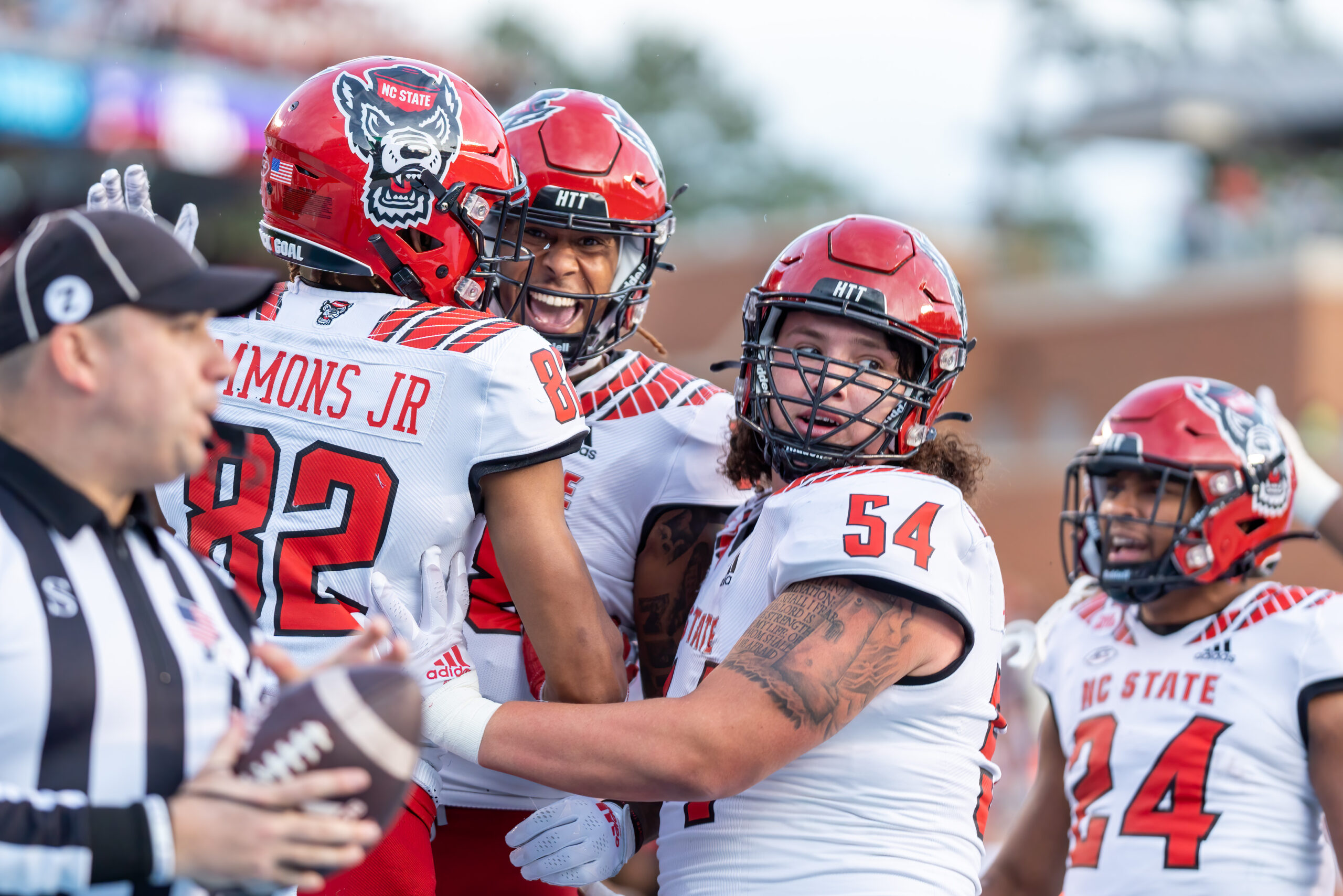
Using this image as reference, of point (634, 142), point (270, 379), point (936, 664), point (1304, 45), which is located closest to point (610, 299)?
point (634, 142)

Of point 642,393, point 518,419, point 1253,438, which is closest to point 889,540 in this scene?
point 518,419

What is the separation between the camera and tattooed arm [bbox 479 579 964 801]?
2516 mm

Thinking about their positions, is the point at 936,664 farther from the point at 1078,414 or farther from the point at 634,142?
the point at 1078,414

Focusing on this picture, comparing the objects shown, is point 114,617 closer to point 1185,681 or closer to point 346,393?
point 346,393

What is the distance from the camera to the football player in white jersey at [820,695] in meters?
2.55

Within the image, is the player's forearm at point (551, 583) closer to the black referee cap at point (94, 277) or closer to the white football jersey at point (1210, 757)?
the black referee cap at point (94, 277)

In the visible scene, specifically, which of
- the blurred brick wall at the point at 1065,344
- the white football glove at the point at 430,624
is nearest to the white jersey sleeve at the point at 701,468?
the white football glove at the point at 430,624

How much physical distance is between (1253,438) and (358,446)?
9.15ft

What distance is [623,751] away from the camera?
2.54m

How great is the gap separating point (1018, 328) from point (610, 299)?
23.5 m

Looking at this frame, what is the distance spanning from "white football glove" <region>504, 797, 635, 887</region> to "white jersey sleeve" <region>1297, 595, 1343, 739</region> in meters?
1.96

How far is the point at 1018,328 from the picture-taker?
85.7ft

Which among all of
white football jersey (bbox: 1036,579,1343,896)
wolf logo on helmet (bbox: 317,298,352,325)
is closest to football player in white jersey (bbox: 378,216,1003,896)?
wolf logo on helmet (bbox: 317,298,352,325)

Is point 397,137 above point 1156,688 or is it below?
above
